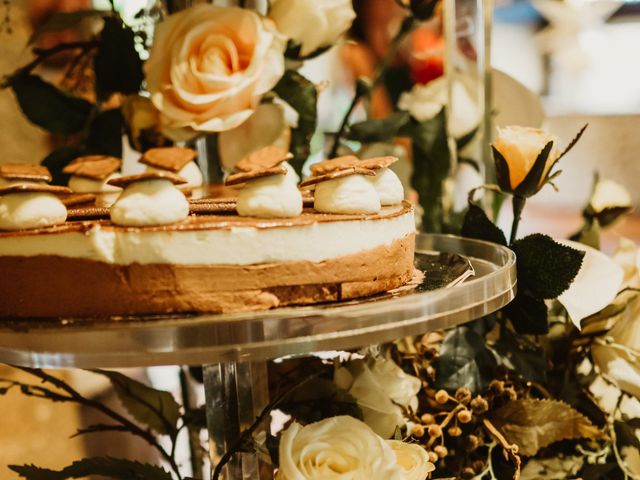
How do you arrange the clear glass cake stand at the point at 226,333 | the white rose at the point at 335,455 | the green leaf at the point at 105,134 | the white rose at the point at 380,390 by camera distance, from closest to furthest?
the clear glass cake stand at the point at 226,333
the white rose at the point at 335,455
the white rose at the point at 380,390
the green leaf at the point at 105,134

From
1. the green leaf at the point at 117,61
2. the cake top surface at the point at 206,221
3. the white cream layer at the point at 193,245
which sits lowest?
the white cream layer at the point at 193,245

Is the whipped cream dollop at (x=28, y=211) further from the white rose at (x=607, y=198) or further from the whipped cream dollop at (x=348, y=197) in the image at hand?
the white rose at (x=607, y=198)

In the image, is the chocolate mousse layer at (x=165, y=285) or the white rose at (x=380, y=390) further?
the white rose at (x=380, y=390)

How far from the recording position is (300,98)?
915 millimetres

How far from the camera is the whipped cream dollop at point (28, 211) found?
0.57 m

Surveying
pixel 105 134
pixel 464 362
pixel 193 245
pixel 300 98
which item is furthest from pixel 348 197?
pixel 105 134

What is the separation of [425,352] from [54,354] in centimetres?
42

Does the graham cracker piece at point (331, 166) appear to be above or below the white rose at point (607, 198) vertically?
above

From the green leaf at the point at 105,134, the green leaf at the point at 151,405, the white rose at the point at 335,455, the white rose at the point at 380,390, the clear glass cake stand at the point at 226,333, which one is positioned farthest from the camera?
the green leaf at the point at 105,134

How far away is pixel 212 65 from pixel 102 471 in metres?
0.42

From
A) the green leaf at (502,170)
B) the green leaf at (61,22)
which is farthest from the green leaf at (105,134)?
the green leaf at (502,170)

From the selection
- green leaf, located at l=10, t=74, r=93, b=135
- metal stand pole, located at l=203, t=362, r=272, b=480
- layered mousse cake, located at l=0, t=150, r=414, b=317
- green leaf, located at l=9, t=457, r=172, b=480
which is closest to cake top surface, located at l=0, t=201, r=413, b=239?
layered mousse cake, located at l=0, t=150, r=414, b=317

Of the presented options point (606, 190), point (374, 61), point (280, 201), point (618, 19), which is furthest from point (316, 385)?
point (618, 19)

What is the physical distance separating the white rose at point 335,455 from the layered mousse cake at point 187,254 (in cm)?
12
